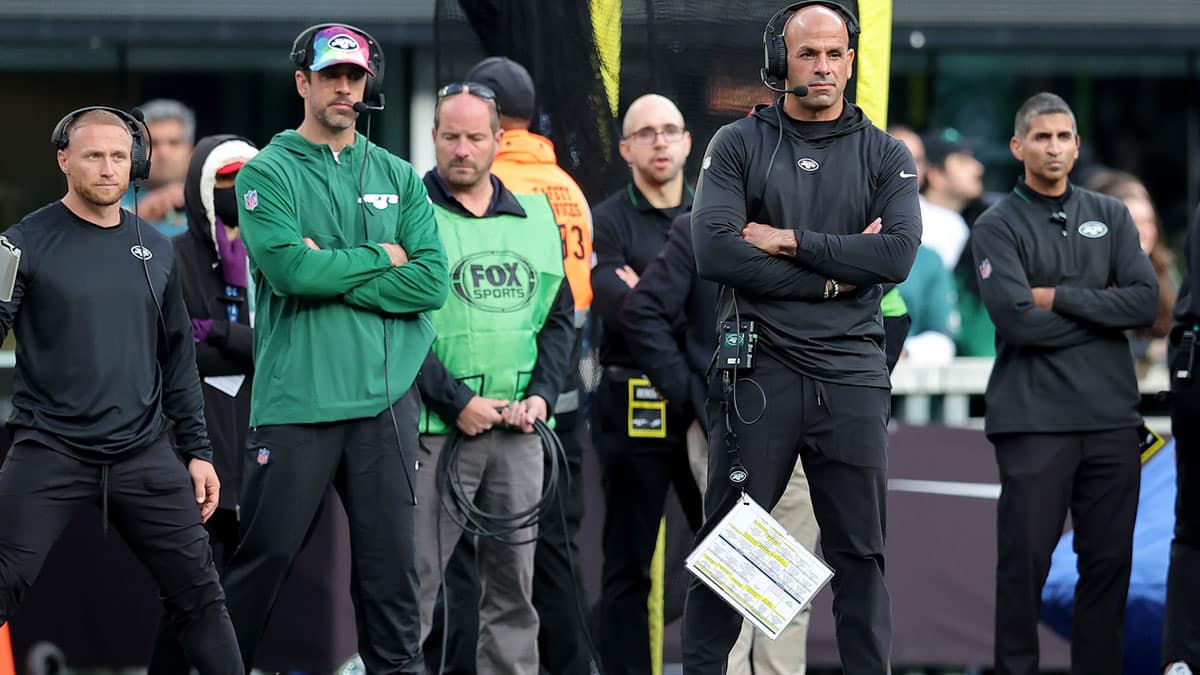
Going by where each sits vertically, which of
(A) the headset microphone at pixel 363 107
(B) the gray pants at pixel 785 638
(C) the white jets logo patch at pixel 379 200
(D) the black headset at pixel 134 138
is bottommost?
(B) the gray pants at pixel 785 638

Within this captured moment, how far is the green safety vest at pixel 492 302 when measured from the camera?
7078mm

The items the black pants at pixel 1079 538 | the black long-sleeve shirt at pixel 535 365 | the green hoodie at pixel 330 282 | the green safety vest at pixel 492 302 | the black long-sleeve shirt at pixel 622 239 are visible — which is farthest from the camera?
the black long-sleeve shirt at pixel 622 239

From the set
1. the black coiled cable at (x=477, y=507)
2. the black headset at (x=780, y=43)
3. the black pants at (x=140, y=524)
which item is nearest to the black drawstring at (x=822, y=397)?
the black headset at (x=780, y=43)

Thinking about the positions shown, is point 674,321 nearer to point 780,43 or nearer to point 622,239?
point 622,239

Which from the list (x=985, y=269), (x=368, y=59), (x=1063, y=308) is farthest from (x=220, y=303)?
(x=1063, y=308)

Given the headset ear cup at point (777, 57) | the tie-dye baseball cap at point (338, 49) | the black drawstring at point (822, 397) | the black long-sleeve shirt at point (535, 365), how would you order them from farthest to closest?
the black long-sleeve shirt at point (535, 365) < the tie-dye baseball cap at point (338, 49) < the headset ear cup at point (777, 57) < the black drawstring at point (822, 397)

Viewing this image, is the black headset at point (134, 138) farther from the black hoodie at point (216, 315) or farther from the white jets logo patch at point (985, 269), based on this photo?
the white jets logo patch at point (985, 269)

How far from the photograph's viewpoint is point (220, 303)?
7.38 metres

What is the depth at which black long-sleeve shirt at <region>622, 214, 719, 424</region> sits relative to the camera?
24.1 ft

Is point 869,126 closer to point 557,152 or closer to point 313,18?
point 557,152

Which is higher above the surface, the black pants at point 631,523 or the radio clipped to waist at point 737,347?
the radio clipped to waist at point 737,347

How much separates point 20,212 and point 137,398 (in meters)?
8.17

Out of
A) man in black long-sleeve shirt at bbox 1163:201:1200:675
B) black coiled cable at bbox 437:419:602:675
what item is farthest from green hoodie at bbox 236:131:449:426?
man in black long-sleeve shirt at bbox 1163:201:1200:675

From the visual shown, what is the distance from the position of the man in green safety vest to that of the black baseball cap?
0.36 meters
